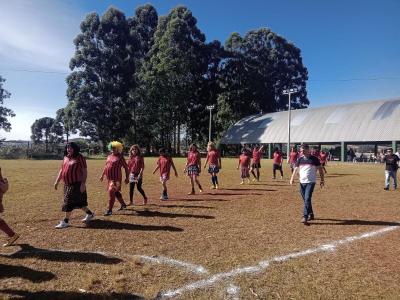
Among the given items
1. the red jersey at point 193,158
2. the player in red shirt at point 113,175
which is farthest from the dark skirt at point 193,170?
the player in red shirt at point 113,175

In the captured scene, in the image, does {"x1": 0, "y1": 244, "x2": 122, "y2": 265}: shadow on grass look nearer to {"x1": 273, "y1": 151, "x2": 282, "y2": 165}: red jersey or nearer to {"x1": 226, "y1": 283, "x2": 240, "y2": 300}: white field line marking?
{"x1": 226, "y1": 283, "x2": 240, "y2": 300}: white field line marking

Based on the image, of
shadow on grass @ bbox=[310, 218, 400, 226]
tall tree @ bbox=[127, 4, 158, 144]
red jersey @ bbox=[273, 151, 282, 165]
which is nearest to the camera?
shadow on grass @ bbox=[310, 218, 400, 226]

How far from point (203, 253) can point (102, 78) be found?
5358 centimetres

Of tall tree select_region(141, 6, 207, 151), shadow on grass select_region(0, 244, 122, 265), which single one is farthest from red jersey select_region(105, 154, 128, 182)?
tall tree select_region(141, 6, 207, 151)

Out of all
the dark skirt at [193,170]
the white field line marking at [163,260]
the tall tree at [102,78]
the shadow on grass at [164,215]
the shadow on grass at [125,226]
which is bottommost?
the white field line marking at [163,260]

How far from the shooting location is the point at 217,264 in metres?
5.63

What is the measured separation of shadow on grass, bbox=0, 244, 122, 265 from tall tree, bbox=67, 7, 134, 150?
163ft

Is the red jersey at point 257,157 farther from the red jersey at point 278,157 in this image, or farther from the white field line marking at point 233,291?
the white field line marking at point 233,291

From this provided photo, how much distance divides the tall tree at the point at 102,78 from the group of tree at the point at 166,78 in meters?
0.14

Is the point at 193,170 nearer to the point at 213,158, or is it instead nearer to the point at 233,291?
the point at 213,158

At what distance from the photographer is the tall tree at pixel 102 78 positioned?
54469 millimetres

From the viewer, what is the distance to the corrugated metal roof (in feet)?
130

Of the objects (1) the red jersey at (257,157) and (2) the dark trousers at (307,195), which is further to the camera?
(1) the red jersey at (257,157)

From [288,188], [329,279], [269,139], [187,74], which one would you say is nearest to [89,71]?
[187,74]
